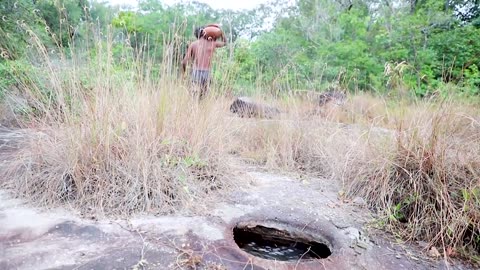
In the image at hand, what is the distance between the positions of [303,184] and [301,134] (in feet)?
2.45

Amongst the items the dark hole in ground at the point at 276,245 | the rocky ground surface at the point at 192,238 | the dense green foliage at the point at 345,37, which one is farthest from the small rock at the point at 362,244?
the dense green foliage at the point at 345,37

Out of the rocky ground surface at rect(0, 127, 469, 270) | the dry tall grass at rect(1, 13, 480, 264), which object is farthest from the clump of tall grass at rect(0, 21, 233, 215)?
the rocky ground surface at rect(0, 127, 469, 270)

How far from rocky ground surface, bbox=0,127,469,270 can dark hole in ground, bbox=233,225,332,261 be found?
0.16ft

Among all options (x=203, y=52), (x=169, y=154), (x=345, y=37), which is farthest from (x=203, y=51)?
(x=345, y=37)

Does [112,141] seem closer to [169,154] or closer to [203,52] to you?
[169,154]

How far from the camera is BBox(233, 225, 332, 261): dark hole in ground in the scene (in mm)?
1847

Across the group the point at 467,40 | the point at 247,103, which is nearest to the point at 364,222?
the point at 247,103

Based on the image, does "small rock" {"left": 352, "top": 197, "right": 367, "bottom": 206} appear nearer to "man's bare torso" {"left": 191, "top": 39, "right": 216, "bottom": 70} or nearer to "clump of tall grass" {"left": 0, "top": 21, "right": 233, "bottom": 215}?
"clump of tall grass" {"left": 0, "top": 21, "right": 233, "bottom": 215}

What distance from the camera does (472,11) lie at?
8.86 metres

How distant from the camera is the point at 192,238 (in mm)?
1740

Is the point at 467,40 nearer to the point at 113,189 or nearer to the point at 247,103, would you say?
the point at 247,103

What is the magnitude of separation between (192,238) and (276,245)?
54 cm

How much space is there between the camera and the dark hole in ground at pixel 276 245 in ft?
6.06

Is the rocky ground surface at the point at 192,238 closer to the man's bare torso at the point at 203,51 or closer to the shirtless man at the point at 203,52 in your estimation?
the shirtless man at the point at 203,52
